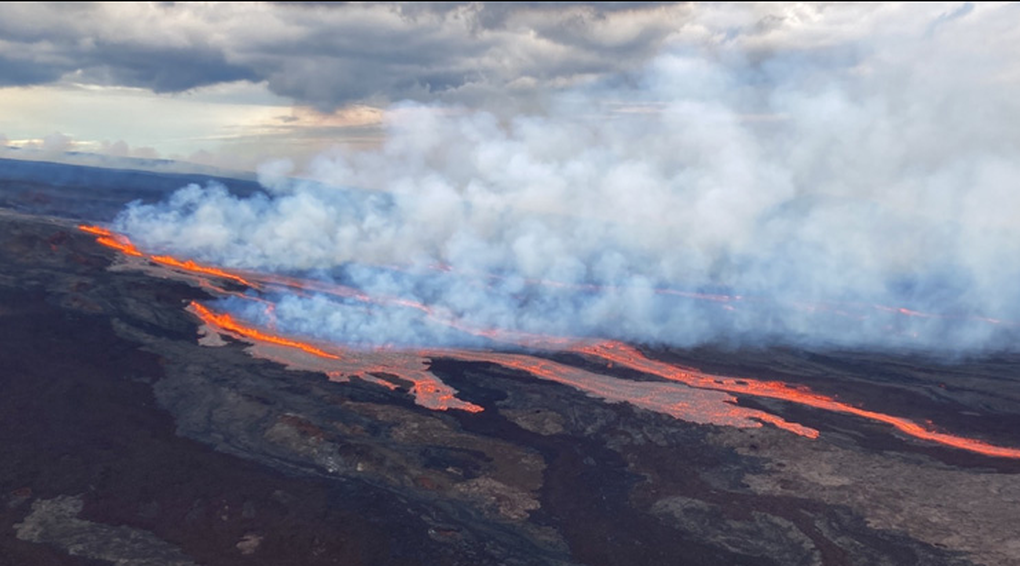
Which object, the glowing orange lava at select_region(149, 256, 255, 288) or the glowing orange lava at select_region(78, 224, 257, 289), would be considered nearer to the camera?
the glowing orange lava at select_region(149, 256, 255, 288)

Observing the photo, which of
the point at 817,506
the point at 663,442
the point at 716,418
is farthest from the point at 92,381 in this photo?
the point at 817,506

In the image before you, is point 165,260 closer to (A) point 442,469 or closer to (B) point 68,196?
(A) point 442,469

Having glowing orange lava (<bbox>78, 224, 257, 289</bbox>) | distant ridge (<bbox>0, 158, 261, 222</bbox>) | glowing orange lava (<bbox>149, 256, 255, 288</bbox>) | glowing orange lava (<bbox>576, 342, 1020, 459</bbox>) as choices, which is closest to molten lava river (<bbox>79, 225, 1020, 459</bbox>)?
glowing orange lava (<bbox>576, 342, 1020, 459</bbox>)

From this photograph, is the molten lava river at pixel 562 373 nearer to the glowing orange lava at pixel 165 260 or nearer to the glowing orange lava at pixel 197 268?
the glowing orange lava at pixel 197 268

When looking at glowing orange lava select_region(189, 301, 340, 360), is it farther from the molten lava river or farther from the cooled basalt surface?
the cooled basalt surface

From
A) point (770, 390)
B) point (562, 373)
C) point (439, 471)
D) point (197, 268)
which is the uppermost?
point (197, 268)

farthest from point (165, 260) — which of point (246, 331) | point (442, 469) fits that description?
point (442, 469)

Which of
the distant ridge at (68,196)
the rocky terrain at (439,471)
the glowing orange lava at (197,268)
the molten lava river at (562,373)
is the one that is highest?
the distant ridge at (68,196)

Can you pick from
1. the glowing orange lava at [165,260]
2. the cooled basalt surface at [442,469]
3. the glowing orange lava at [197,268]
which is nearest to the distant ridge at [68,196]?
the glowing orange lava at [165,260]

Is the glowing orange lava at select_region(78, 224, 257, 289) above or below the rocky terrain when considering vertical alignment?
above
